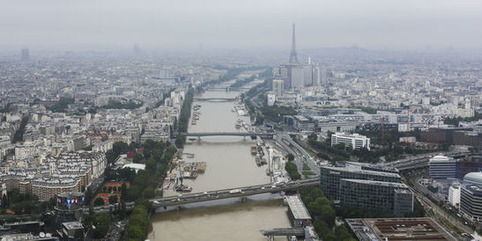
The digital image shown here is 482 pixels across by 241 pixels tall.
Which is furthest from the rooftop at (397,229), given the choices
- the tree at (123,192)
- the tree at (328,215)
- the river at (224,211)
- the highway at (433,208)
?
the tree at (123,192)

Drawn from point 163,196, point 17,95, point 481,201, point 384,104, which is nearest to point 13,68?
point 17,95

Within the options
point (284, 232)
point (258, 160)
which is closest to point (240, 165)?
point (258, 160)

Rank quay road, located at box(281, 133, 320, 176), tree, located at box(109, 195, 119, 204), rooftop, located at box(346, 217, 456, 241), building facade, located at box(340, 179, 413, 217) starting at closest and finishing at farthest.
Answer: rooftop, located at box(346, 217, 456, 241), building facade, located at box(340, 179, 413, 217), tree, located at box(109, 195, 119, 204), quay road, located at box(281, 133, 320, 176)

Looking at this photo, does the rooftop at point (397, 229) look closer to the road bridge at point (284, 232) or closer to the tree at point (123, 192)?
the road bridge at point (284, 232)

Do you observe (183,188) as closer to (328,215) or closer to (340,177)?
(340,177)

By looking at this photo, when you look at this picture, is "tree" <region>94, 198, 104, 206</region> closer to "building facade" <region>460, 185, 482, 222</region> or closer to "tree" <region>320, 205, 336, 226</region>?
"tree" <region>320, 205, 336, 226</region>

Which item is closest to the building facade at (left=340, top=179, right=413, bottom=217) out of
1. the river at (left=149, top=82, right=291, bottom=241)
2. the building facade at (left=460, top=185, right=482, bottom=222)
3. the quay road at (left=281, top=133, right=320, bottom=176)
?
the building facade at (left=460, top=185, right=482, bottom=222)
